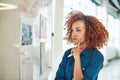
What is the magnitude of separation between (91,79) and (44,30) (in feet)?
2.78

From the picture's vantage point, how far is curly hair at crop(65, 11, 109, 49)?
2.29 m

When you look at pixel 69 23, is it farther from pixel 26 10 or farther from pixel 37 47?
pixel 26 10

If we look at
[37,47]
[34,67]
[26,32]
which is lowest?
[34,67]

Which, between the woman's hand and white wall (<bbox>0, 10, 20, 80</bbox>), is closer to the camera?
white wall (<bbox>0, 10, 20, 80</bbox>)

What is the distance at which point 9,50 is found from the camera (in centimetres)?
165

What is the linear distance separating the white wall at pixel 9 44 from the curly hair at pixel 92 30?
87cm

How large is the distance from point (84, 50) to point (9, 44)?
964 mm

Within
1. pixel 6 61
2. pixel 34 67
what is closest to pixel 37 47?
pixel 34 67

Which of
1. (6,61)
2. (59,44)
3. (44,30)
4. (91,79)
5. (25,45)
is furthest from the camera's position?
(59,44)

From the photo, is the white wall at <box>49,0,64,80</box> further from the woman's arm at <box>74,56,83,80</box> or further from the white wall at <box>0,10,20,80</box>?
the white wall at <box>0,10,20,80</box>

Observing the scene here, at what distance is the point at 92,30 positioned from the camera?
7.48 ft

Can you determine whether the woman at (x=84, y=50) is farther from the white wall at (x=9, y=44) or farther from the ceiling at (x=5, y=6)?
the ceiling at (x=5, y=6)

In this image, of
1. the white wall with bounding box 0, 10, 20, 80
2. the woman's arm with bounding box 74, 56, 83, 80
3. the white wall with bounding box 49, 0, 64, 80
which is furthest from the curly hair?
the white wall with bounding box 49, 0, 64, 80

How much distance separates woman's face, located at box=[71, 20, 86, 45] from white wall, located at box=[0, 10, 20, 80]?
83 centimetres
